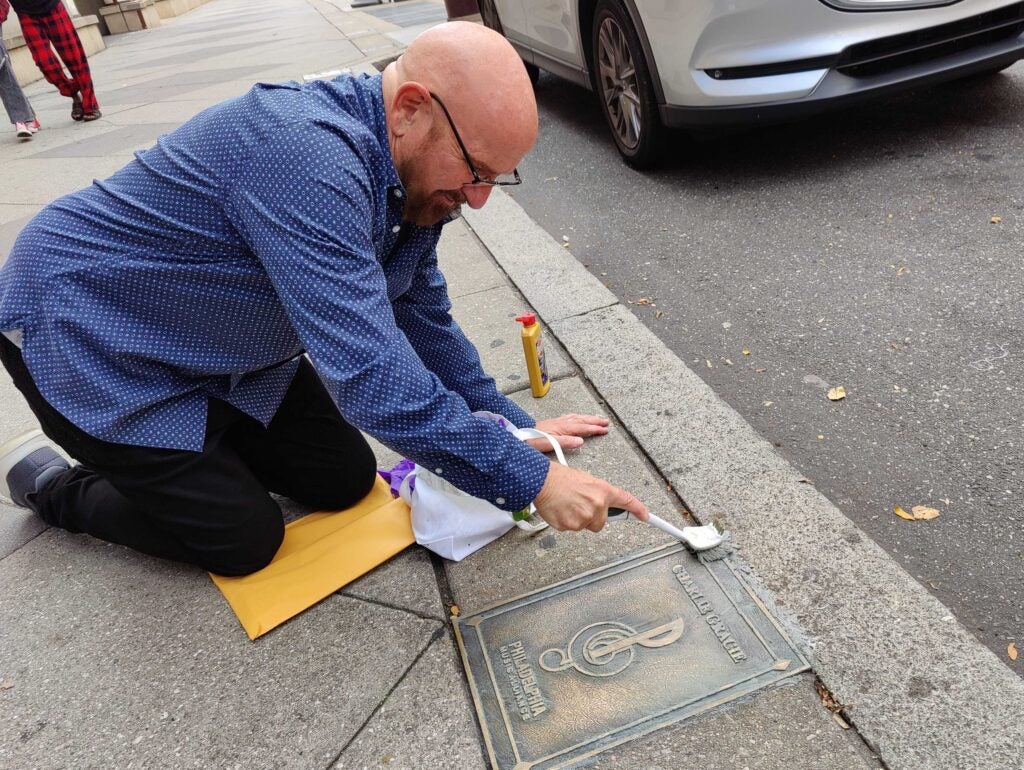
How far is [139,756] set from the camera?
170cm

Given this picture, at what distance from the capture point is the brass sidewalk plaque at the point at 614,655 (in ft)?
5.28

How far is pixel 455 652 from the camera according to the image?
1823 millimetres

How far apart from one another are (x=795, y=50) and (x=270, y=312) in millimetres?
2689

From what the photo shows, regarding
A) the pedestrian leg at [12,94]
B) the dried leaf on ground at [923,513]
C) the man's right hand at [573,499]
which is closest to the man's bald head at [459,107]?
the man's right hand at [573,499]

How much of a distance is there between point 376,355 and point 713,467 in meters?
1.12

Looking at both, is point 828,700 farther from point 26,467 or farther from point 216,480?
point 26,467

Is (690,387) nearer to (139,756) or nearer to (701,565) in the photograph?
(701,565)

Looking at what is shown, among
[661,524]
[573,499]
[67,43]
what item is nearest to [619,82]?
[661,524]

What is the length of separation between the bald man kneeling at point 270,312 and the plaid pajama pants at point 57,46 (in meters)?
7.06

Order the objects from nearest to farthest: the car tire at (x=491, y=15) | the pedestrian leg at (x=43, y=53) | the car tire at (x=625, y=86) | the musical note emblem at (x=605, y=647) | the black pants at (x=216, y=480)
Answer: the musical note emblem at (x=605, y=647), the black pants at (x=216, y=480), the car tire at (x=625, y=86), the car tire at (x=491, y=15), the pedestrian leg at (x=43, y=53)

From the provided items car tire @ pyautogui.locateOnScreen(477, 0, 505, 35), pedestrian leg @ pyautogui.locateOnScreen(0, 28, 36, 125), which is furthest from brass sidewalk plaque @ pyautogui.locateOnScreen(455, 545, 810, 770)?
pedestrian leg @ pyautogui.locateOnScreen(0, 28, 36, 125)

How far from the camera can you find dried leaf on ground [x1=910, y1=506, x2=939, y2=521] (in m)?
1.97

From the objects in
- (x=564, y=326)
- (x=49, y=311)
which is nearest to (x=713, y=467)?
(x=564, y=326)

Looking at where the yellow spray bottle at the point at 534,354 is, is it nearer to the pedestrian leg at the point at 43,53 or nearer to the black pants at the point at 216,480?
the black pants at the point at 216,480
